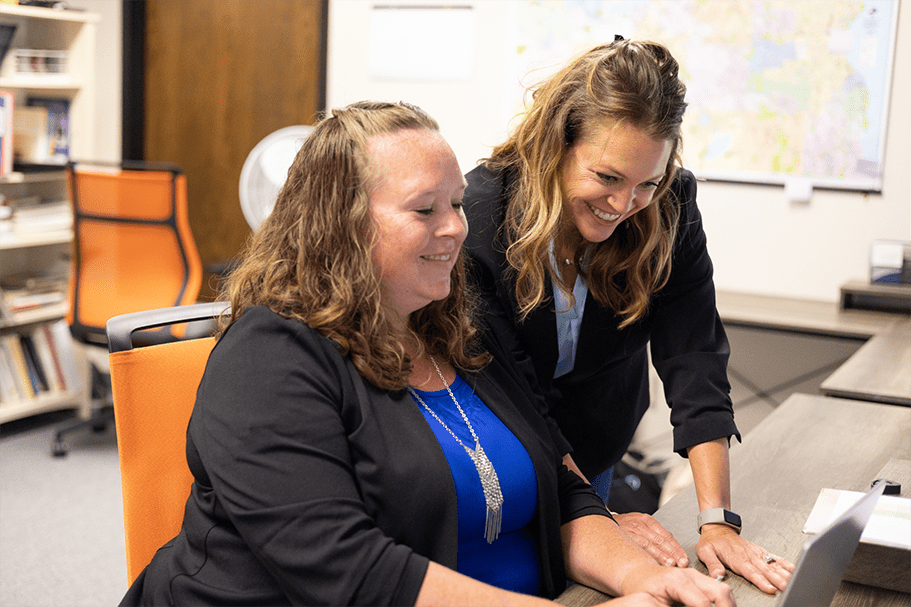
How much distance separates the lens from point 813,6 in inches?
132

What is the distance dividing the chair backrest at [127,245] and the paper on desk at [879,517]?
8.59ft

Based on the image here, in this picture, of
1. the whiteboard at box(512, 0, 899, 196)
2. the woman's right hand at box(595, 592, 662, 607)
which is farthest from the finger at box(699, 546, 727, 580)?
the whiteboard at box(512, 0, 899, 196)

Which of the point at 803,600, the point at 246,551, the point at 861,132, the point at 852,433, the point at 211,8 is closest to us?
the point at 803,600

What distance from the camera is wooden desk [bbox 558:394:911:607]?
109cm

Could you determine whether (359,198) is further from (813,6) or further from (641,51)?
(813,6)

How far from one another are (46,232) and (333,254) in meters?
3.00

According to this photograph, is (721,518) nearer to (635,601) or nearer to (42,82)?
(635,601)

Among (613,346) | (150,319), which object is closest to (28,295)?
(150,319)

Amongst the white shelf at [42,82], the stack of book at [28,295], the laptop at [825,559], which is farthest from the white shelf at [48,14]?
the laptop at [825,559]

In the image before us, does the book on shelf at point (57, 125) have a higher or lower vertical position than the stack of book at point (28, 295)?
higher

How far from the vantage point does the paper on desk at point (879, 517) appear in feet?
3.39

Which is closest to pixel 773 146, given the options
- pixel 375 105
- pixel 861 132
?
pixel 861 132

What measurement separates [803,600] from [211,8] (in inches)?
173

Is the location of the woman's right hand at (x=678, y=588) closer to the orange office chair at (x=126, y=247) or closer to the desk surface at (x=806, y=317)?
the desk surface at (x=806, y=317)
